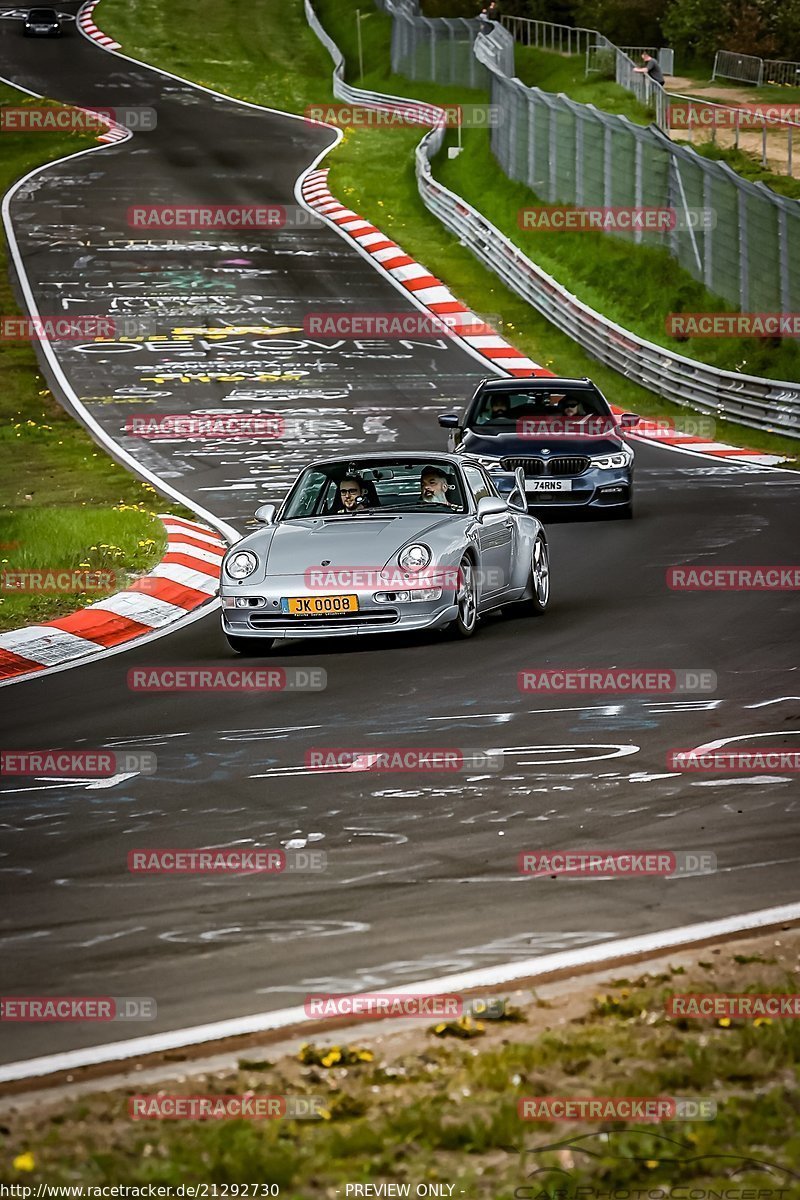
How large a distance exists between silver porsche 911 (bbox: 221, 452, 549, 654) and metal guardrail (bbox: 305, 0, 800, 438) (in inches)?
517

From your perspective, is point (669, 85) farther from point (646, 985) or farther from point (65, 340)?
point (646, 985)

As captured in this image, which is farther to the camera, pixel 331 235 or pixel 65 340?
pixel 331 235

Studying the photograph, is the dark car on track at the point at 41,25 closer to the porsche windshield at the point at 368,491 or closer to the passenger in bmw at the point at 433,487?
the porsche windshield at the point at 368,491

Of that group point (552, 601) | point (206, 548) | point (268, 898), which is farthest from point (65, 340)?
point (268, 898)

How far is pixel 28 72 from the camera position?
61188 mm

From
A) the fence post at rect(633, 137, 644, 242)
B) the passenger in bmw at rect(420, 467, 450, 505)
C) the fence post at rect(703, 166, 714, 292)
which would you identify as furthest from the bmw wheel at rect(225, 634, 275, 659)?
the fence post at rect(633, 137, 644, 242)

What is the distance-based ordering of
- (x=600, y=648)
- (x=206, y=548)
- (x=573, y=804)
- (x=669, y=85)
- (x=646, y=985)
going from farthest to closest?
(x=669, y=85) < (x=206, y=548) < (x=600, y=648) < (x=573, y=804) < (x=646, y=985)

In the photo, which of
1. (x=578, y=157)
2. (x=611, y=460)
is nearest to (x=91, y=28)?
(x=578, y=157)

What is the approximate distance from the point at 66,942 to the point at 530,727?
3913mm

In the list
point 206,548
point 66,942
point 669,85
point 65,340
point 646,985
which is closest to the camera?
point 646,985

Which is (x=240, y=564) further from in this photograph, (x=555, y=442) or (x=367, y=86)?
(x=367, y=86)

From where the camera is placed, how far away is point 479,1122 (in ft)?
14.6

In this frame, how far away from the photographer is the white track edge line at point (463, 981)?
5.12 m

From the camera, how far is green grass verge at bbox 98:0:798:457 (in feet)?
104
